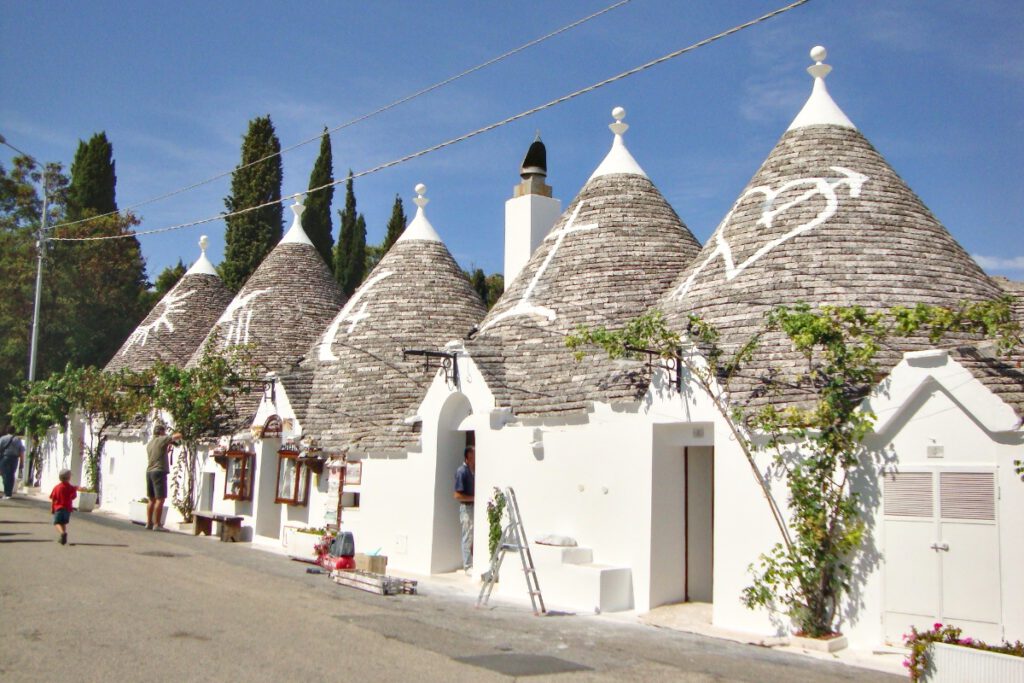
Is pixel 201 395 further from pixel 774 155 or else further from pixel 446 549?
pixel 774 155

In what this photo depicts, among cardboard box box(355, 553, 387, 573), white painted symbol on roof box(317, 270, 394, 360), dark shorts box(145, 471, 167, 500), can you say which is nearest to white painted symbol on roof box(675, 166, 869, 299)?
cardboard box box(355, 553, 387, 573)

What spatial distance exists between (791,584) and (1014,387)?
9.46 feet

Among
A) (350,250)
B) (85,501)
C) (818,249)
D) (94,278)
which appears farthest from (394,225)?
(818,249)

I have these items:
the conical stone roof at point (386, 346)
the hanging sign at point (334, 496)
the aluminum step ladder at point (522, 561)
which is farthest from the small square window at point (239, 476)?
the aluminum step ladder at point (522, 561)

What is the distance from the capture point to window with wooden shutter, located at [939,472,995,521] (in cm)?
867

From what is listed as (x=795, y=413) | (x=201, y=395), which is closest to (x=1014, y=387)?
(x=795, y=413)

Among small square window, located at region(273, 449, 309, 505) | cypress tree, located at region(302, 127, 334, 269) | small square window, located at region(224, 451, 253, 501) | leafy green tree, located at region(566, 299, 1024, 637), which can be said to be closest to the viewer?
leafy green tree, located at region(566, 299, 1024, 637)

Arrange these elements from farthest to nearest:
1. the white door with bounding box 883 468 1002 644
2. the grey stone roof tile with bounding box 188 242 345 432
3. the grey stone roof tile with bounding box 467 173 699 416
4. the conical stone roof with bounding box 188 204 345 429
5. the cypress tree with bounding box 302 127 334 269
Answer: the cypress tree with bounding box 302 127 334 269, the conical stone roof with bounding box 188 204 345 429, the grey stone roof tile with bounding box 188 242 345 432, the grey stone roof tile with bounding box 467 173 699 416, the white door with bounding box 883 468 1002 644

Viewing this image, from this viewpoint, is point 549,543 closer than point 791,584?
No

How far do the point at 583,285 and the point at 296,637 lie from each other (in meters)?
8.53

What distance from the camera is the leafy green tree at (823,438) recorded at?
931 cm

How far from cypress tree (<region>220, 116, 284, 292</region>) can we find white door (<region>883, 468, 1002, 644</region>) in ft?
119

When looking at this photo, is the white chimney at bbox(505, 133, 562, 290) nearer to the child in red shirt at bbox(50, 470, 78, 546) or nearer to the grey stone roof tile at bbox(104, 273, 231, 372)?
the child in red shirt at bbox(50, 470, 78, 546)

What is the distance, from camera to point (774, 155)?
1413cm
